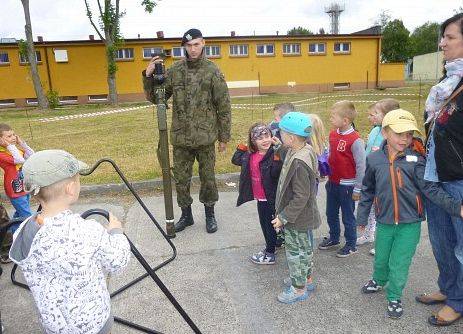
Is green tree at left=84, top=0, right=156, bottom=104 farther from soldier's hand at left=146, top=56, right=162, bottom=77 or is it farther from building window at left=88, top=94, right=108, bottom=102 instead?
soldier's hand at left=146, top=56, right=162, bottom=77

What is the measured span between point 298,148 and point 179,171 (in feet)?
6.49

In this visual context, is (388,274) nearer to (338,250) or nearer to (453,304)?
(453,304)

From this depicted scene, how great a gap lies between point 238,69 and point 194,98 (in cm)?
2854

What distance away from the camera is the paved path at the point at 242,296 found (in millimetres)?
2865

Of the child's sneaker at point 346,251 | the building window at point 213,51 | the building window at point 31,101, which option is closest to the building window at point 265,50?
the building window at point 213,51

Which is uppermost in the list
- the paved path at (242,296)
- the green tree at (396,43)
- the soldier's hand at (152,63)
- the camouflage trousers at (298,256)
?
the green tree at (396,43)

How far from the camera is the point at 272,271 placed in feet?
12.0

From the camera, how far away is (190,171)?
4719mm

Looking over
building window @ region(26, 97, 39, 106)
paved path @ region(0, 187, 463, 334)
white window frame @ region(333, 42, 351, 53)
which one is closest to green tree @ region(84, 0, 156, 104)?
building window @ region(26, 97, 39, 106)

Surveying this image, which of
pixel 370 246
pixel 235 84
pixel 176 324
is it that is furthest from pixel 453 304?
pixel 235 84

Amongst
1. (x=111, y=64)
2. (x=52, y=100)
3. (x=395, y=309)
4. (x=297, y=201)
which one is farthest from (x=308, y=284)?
(x=52, y=100)

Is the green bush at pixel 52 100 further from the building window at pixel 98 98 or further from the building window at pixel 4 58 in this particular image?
the building window at pixel 4 58

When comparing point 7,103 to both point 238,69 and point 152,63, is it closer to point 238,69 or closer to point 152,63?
point 238,69

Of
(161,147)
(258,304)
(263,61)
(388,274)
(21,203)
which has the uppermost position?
(263,61)
